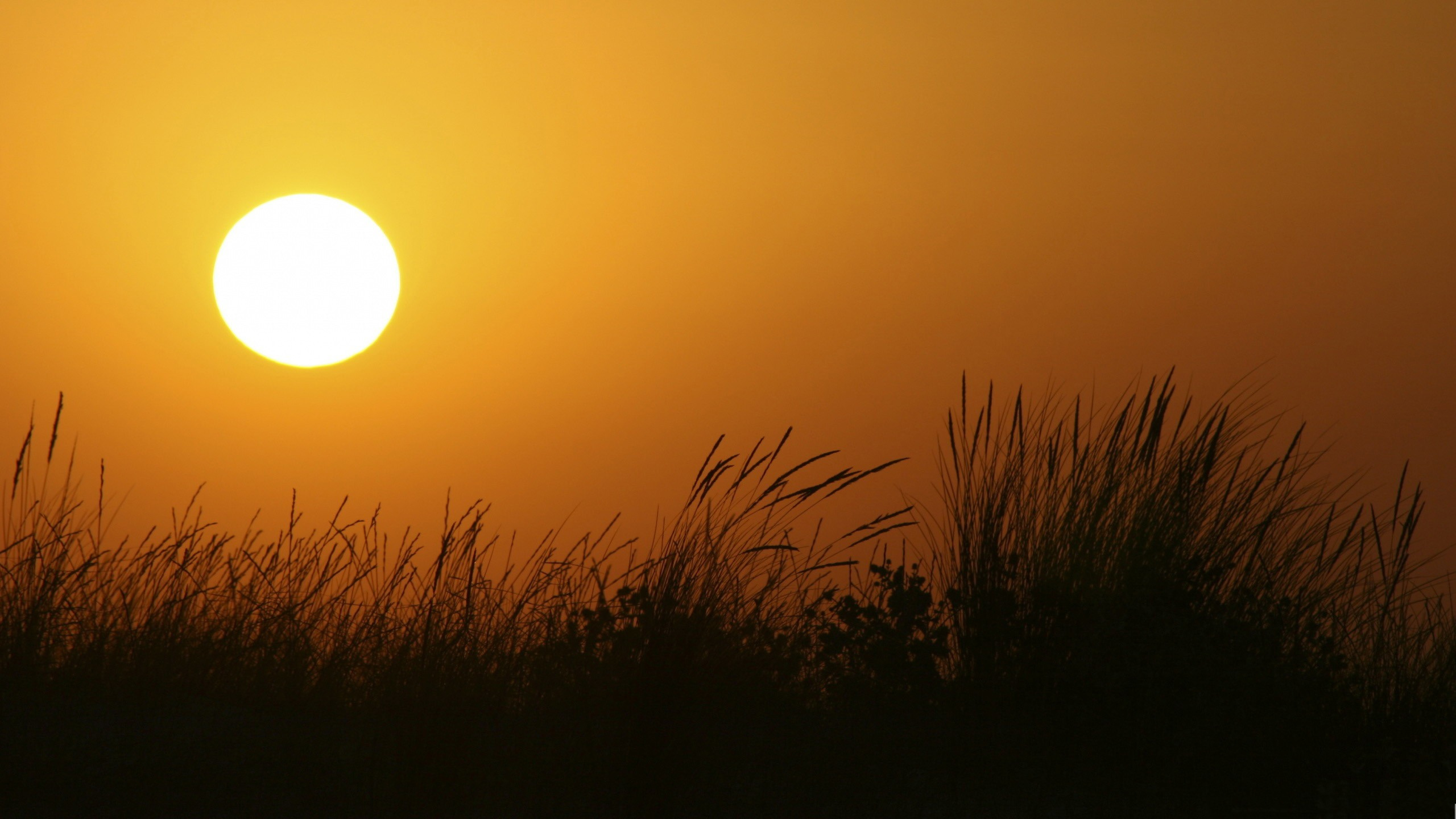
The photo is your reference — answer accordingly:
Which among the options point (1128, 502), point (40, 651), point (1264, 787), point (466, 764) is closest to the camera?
point (466, 764)

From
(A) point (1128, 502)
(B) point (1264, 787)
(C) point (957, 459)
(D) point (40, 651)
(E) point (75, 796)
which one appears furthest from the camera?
(C) point (957, 459)

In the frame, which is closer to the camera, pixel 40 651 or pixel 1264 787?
pixel 1264 787

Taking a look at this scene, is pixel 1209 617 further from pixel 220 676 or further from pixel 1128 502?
pixel 220 676

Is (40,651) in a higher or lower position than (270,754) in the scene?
higher

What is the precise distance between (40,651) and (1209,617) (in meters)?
3.72

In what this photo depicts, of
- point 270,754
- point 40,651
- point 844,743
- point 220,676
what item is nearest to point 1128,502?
point 844,743

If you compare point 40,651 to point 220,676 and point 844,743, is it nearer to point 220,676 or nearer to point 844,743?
point 220,676

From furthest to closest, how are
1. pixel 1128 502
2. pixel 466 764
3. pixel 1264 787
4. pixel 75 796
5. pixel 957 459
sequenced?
pixel 957 459
pixel 1128 502
pixel 1264 787
pixel 466 764
pixel 75 796

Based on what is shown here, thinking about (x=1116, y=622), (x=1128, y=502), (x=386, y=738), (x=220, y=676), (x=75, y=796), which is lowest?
(x=75, y=796)

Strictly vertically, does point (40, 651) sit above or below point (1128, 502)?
below

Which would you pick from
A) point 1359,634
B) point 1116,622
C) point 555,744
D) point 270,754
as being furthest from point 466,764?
point 1359,634

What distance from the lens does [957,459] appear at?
4113mm

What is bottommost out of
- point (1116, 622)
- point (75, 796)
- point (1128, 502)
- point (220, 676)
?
point (75, 796)

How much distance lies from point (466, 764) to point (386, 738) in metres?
0.27
